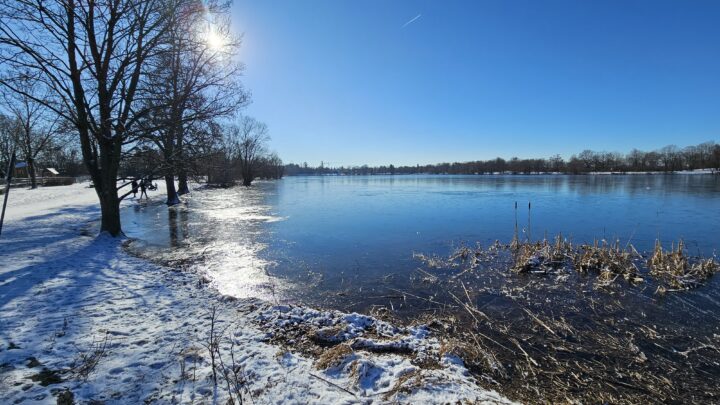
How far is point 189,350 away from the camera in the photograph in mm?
4207

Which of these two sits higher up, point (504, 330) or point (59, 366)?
point (59, 366)

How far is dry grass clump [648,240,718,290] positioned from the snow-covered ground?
7224mm

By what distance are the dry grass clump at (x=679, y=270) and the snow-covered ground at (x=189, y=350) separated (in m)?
7.22

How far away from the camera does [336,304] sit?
670 centimetres

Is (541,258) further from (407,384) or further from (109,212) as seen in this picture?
(109,212)

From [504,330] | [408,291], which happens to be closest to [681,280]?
[504,330]

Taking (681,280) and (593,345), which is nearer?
(593,345)

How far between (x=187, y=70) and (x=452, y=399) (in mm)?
13059

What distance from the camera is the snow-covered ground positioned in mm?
3373

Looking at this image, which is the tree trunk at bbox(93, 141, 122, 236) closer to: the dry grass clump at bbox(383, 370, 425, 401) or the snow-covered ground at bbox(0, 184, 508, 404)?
the snow-covered ground at bbox(0, 184, 508, 404)

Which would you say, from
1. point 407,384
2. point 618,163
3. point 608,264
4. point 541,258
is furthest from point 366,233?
point 618,163

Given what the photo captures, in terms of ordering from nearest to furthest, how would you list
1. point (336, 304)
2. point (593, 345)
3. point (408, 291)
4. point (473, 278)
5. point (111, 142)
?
point (593, 345), point (336, 304), point (408, 291), point (473, 278), point (111, 142)

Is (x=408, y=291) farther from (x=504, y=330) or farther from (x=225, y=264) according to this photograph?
(x=225, y=264)

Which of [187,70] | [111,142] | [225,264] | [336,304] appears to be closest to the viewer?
[336,304]
